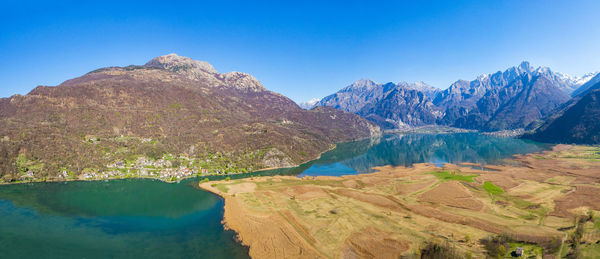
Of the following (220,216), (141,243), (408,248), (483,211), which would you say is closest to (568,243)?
(483,211)

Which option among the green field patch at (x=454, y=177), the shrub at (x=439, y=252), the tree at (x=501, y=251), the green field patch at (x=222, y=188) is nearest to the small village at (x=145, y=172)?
the green field patch at (x=222, y=188)

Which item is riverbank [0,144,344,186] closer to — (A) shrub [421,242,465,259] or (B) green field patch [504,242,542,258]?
(A) shrub [421,242,465,259]

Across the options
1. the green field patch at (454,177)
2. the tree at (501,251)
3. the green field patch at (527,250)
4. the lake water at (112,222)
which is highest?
the green field patch at (454,177)

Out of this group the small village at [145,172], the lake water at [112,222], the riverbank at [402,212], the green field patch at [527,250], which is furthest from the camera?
the small village at [145,172]

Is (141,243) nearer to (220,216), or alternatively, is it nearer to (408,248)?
(220,216)

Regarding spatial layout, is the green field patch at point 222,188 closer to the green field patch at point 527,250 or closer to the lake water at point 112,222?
the lake water at point 112,222

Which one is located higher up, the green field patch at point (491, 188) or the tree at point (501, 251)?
the green field patch at point (491, 188)

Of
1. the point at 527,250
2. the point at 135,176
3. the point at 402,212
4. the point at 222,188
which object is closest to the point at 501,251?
the point at 527,250
